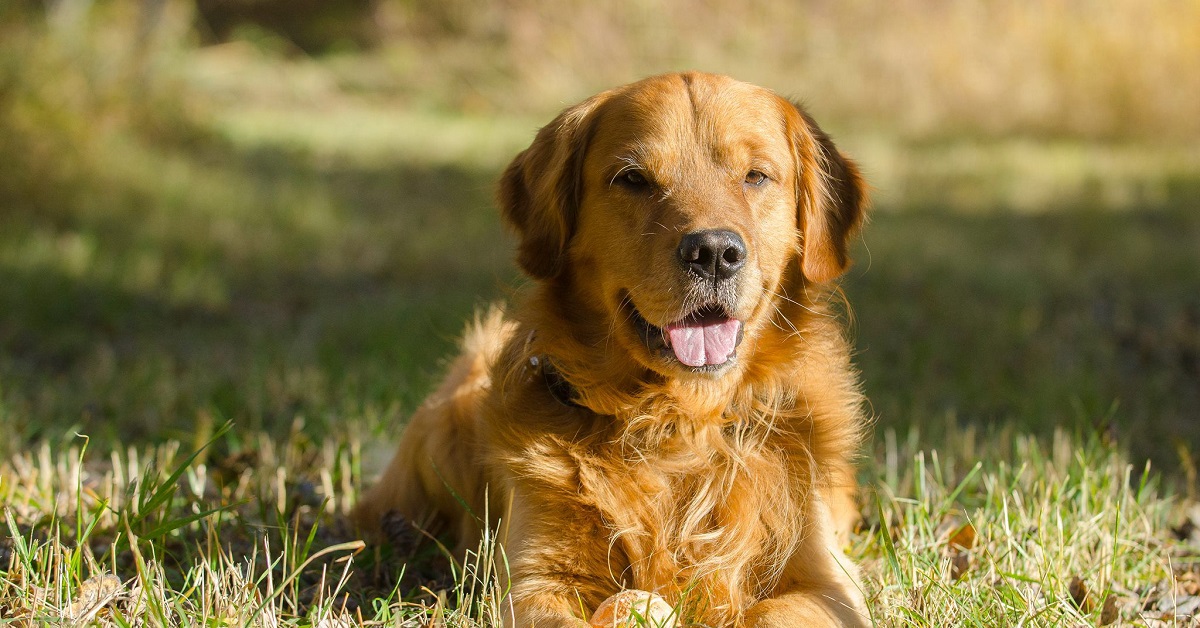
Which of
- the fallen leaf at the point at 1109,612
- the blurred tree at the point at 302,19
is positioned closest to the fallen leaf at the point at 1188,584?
the fallen leaf at the point at 1109,612

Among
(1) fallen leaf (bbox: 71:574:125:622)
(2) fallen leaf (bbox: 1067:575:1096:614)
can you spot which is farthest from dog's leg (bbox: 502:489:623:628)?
(2) fallen leaf (bbox: 1067:575:1096:614)

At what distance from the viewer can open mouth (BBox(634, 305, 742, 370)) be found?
2.80 meters

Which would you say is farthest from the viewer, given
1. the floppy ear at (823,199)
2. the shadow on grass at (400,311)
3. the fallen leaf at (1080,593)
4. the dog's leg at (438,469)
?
the shadow on grass at (400,311)

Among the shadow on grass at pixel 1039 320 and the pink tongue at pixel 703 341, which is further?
the shadow on grass at pixel 1039 320

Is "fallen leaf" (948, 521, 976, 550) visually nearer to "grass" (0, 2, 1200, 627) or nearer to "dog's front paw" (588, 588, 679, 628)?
"grass" (0, 2, 1200, 627)

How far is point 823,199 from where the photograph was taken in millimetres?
3266

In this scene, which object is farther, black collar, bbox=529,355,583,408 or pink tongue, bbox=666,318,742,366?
black collar, bbox=529,355,583,408

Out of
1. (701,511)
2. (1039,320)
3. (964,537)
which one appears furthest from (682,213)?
(1039,320)

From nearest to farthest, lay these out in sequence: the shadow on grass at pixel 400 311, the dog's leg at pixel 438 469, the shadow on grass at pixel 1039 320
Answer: the dog's leg at pixel 438 469, the shadow on grass at pixel 400 311, the shadow on grass at pixel 1039 320

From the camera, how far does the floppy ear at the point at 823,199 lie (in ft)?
10.3

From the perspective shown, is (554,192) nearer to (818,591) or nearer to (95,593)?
(818,591)

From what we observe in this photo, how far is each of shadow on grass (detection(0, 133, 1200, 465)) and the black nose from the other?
2.42ft

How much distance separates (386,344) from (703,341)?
11.3ft

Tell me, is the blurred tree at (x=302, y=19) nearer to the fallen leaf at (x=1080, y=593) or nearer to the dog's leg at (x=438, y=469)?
the dog's leg at (x=438, y=469)
